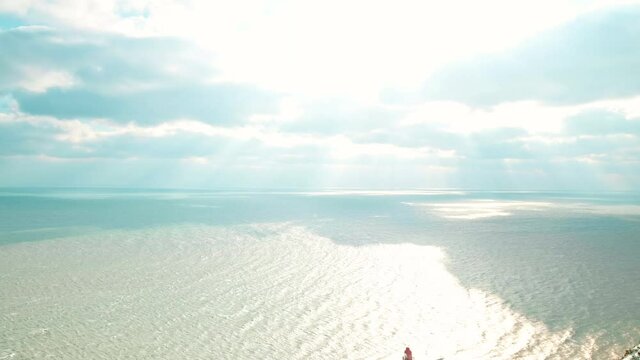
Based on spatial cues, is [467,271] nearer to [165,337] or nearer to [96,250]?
[165,337]

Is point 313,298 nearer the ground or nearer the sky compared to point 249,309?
nearer the sky

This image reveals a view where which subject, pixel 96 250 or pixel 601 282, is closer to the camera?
pixel 601 282

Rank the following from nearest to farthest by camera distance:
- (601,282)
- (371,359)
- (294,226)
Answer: (371,359), (601,282), (294,226)

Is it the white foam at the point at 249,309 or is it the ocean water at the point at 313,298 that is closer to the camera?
the white foam at the point at 249,309

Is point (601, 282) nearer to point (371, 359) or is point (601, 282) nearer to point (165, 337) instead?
point (371, 359)

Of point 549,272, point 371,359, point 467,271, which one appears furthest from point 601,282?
point 371,359

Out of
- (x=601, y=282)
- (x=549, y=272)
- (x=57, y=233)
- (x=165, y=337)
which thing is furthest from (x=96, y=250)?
(x=601, y=282)

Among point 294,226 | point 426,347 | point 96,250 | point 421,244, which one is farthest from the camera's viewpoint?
point 294,226

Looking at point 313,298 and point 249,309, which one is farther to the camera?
point 313,298

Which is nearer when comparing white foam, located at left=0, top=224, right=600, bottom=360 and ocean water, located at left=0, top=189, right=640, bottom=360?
white foam, located at left=0, top=224, right=600, bottom=360
